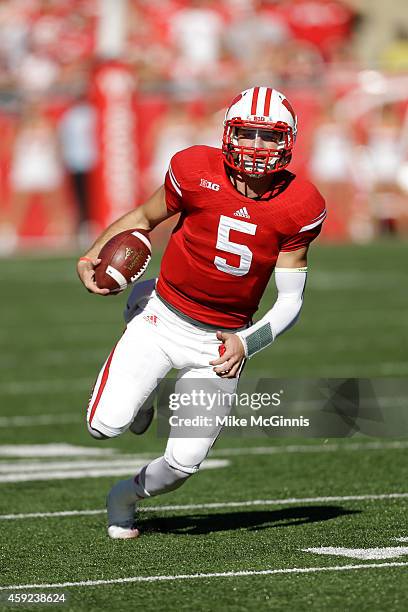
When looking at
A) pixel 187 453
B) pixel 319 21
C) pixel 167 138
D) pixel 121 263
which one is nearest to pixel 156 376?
pixel 187 453

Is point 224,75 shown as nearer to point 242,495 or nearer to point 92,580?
point 242,495

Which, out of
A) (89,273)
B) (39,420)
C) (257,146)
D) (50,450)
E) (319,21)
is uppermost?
(257,146)

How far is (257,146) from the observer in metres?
5.36

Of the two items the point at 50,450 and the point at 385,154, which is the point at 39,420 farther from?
the point at 385,154

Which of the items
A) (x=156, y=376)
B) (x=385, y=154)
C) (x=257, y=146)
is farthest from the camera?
(x=385, y=154)

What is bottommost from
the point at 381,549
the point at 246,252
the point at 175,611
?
the point at 381,549

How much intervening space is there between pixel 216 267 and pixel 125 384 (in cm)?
55

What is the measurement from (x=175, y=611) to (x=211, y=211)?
1655 millimetres

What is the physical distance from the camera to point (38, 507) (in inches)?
249

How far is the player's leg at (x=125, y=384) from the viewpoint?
17.7 feet

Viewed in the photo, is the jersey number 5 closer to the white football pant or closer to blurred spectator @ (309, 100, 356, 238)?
the white football pant

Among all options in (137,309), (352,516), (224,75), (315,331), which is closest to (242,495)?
(352,516)

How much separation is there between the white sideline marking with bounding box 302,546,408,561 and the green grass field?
2cm

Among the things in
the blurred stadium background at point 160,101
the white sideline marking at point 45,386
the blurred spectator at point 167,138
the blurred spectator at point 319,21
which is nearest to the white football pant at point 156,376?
the white sideline marking at point 45,386
